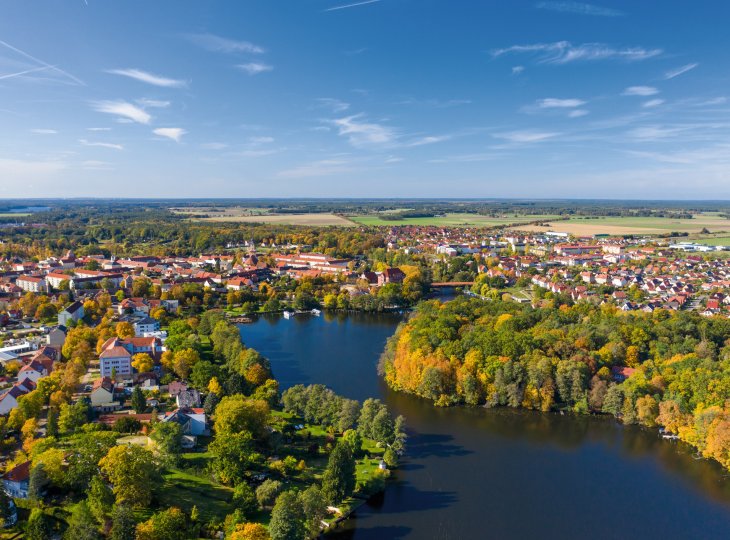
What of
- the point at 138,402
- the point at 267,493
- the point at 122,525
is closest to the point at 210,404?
the point at 138,402

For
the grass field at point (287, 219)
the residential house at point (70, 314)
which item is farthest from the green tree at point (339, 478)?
the grass field at point (287, 219)

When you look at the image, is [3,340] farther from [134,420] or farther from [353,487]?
[353,487]

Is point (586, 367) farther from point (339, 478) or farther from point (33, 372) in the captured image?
point (33, 372)

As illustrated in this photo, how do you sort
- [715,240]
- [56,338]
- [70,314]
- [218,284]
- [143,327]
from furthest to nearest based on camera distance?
[715,240]
[218,284]
[70,314]
[143,327]
[56,338]

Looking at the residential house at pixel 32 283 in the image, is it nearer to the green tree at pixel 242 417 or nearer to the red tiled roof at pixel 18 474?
the red tiled roof at pixel 18 474

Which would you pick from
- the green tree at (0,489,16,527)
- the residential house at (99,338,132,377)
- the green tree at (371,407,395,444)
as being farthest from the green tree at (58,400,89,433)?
the green tree at (371,407,395,444)

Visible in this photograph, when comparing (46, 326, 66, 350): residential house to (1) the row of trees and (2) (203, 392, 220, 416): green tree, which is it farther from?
(1) the row of trees

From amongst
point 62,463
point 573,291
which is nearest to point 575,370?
point 62,463
